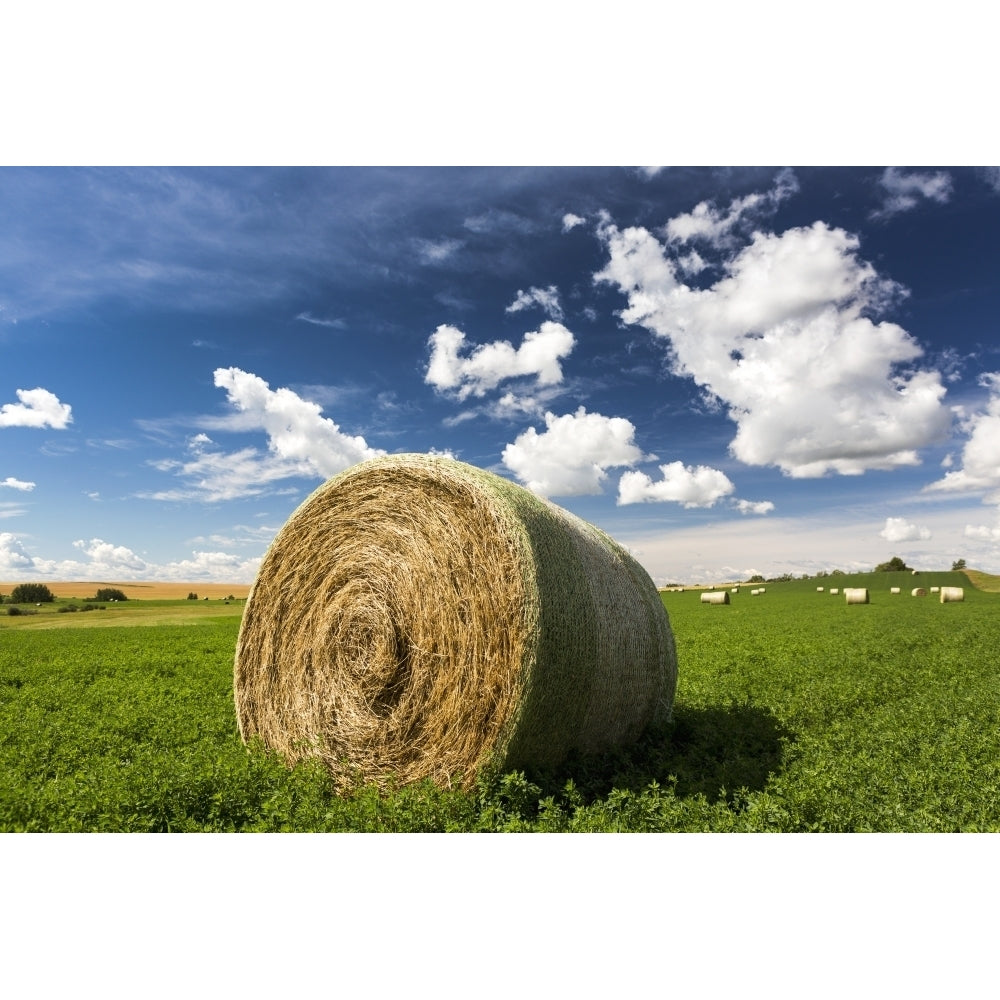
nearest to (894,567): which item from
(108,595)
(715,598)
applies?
(715,598)

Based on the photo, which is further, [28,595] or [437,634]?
[28,595]

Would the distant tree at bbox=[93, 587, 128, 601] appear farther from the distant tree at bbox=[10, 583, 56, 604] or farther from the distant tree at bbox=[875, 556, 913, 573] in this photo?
the distant tree at bbox=[875, 556, 913, 573]

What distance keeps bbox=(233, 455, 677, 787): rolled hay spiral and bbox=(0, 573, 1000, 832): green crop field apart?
288mm

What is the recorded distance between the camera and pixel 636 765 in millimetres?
5922

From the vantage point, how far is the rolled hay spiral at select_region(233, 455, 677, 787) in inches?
199

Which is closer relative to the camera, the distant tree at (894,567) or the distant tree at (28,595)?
the distant tree at (28,595)

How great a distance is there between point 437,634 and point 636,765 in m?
2.03

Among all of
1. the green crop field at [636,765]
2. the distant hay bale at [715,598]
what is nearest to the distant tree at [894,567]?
the distant hay bale at [715,598]

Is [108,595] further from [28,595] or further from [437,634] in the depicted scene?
[437,634]

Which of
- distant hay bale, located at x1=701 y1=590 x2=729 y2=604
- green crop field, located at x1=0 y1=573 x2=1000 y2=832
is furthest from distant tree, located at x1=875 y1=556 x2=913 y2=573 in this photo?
green crop field, located at x1=0 y1=573 x2=1000 y2=832

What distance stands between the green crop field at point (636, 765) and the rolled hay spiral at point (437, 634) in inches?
11.4

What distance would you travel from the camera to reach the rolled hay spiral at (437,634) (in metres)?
5.06

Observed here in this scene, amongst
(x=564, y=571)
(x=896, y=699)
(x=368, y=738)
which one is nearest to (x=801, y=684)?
(x=896, y=699)

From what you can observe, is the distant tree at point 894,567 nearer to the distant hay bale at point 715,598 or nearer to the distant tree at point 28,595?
the distant hay bale at point 715,598
